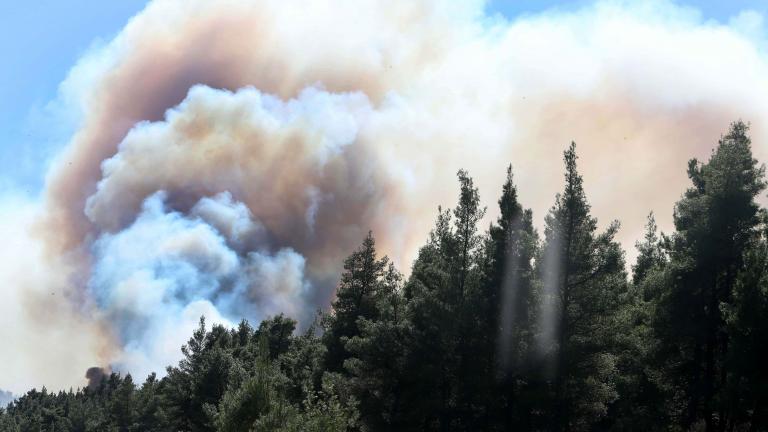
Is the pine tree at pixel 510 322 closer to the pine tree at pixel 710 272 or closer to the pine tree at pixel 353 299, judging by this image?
the pine tree at pixel 710 272

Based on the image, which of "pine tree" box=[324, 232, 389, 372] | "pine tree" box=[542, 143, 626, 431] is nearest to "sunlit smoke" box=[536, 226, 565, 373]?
"pine tree" box=[542, 143, 626, 431]

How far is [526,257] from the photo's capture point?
3462cm

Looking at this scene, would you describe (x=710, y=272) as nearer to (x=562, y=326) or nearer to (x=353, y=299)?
(x=562, y=326)

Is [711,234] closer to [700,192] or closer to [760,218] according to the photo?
[760,218]

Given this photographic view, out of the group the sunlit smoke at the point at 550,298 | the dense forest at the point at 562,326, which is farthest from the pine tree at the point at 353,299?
the sunlit smoke at the point at 550,298

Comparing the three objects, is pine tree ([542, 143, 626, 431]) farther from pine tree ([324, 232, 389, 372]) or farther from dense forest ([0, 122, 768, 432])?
pine tree ([324, 232, 389, 372])

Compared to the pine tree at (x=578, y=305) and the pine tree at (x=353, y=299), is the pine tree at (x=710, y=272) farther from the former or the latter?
the pine tree at (x=353, y=299)

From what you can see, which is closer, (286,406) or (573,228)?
(286,406)

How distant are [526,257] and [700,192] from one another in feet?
48.4

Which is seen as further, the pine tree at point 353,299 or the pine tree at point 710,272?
the pine tree at point 353,299

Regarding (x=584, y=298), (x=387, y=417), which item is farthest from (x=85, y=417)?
(x=584, y=298)

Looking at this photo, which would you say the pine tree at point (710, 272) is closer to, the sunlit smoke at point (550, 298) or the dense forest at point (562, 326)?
the dense forest at point (562, 326)

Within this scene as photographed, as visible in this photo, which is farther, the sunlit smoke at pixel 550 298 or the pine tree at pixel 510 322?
the pine tree at pixel 510 322

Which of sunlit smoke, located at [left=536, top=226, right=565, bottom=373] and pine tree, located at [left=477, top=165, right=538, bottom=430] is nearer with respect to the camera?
sunlit smoke, located at [left=536, top=226, right=565, bottom=373]
